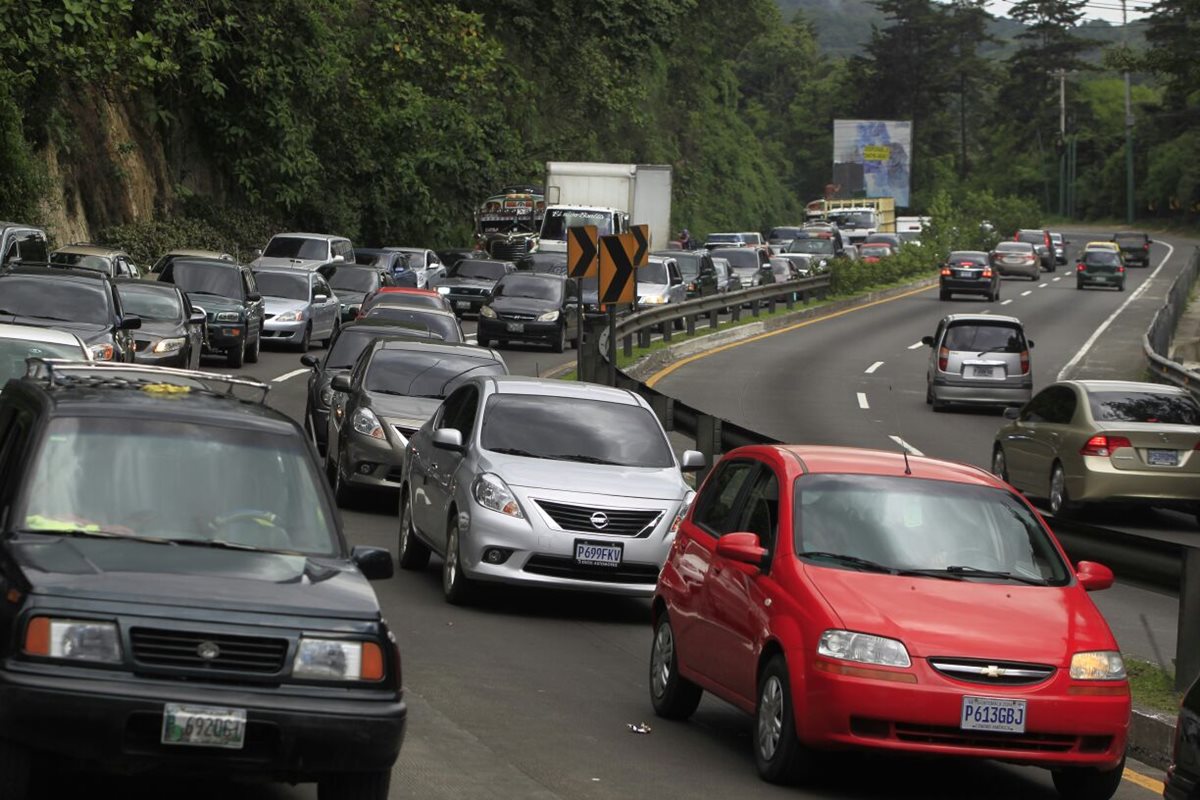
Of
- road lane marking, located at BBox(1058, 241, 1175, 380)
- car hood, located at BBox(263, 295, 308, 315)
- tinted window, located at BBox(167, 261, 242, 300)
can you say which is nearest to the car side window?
tinted window, located at BBox(167, 261, 242, 300)

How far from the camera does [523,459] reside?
1395 cm

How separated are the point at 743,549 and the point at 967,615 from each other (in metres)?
1.15

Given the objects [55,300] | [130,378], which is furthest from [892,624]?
[55,300]

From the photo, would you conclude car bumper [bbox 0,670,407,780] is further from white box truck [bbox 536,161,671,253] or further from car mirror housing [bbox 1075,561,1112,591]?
white box truck [bbox 536,161,671,253]

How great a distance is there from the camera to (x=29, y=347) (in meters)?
15.6

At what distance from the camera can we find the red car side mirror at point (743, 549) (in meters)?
9.23

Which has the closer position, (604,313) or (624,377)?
(624,377)

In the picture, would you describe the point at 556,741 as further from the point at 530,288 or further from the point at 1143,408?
the point at 530,288

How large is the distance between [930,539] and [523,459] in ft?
16.5

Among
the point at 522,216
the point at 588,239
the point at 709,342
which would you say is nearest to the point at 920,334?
the point at 709,342

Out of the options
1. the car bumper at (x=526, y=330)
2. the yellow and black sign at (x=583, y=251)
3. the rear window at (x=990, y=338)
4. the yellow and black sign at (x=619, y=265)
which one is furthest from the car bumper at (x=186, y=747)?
the car bumper at (x=526, y=330)

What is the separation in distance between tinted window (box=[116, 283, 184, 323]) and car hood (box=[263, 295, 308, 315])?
27.0 ft

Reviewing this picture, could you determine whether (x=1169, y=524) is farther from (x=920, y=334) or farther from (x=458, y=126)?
(x=458, y=126)

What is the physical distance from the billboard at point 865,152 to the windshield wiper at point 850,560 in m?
131
